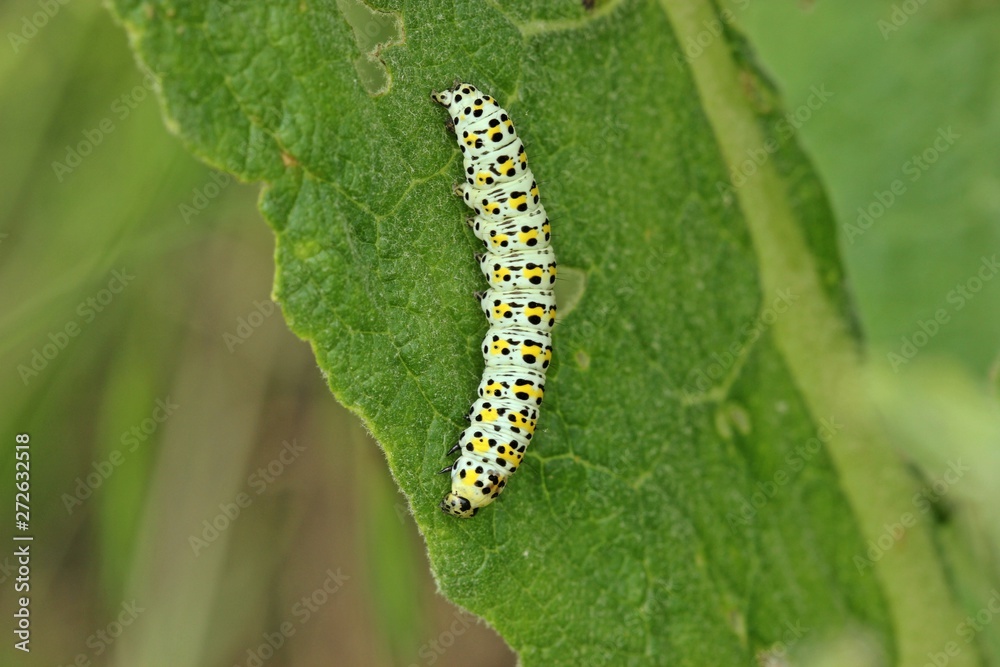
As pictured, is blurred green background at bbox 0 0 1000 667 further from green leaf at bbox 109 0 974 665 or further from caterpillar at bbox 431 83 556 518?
caterpillar at bbox 431 83 556 518

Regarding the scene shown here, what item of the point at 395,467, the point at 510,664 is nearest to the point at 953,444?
the point at 395,467

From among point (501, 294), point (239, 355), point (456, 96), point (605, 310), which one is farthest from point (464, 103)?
point (239, 355)

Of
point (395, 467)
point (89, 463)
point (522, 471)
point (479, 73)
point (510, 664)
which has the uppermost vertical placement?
point (479, 73)

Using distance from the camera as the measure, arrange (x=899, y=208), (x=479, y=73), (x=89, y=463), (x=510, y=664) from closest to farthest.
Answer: (x=479, y=73) < (x=899, y=208) < (x=89, y=463) < (x=510, y=664)

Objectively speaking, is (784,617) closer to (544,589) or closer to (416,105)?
(544,589)

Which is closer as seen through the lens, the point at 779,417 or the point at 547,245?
the point at 547,245

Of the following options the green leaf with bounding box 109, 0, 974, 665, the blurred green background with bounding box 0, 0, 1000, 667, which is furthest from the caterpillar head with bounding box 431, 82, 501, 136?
the blurred green background with bounding box 0, 0, 1000, 667

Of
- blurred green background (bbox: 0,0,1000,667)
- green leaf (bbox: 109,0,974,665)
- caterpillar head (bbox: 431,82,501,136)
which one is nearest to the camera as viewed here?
green leaf (bbox: 109,0,974,665)

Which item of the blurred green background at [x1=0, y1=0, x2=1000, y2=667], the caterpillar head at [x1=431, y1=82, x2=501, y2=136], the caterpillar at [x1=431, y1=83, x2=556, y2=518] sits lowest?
the blurred green background at [x1=0, y1=0, x2=1000, y2=667]

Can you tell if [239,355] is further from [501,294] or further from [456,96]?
[456,96]
